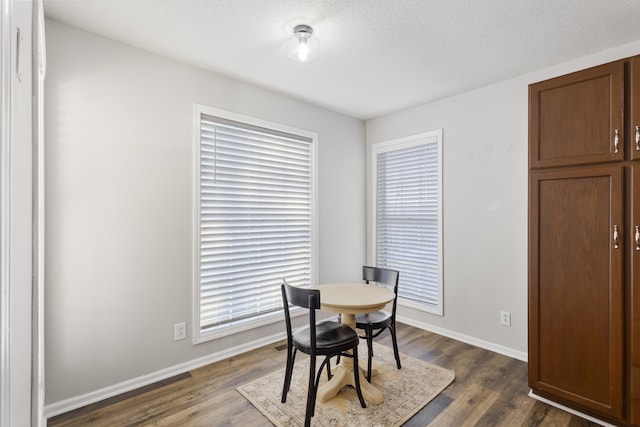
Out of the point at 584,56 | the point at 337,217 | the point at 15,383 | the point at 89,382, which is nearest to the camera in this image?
the point at 15,383

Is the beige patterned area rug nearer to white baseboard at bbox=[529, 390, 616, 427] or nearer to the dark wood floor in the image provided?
the dark wood floor

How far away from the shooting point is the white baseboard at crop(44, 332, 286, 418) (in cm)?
201

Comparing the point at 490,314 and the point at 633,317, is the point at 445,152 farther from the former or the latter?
the point at 633,317

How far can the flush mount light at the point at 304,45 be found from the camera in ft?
6.76

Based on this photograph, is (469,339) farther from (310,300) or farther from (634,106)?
(634,106)

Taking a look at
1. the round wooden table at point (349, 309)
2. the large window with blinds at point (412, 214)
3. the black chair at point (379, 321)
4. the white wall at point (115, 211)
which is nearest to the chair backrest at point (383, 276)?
the black chair at point (379, 321)

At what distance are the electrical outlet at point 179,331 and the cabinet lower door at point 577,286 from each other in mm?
2575

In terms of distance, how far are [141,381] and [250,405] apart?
878 mm

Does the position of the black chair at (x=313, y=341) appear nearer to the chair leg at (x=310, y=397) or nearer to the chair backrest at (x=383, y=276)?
the chair leg at (x=310, y=397)

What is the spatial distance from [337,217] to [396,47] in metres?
1.95

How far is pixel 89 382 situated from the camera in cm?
211

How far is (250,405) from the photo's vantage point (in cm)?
210

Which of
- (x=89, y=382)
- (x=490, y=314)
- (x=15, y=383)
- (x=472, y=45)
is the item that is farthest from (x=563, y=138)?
(x=89, y=382)

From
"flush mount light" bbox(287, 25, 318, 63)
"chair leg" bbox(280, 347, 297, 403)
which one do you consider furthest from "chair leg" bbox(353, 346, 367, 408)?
"flush mount light" bbox(287, 25, 318, 63)
